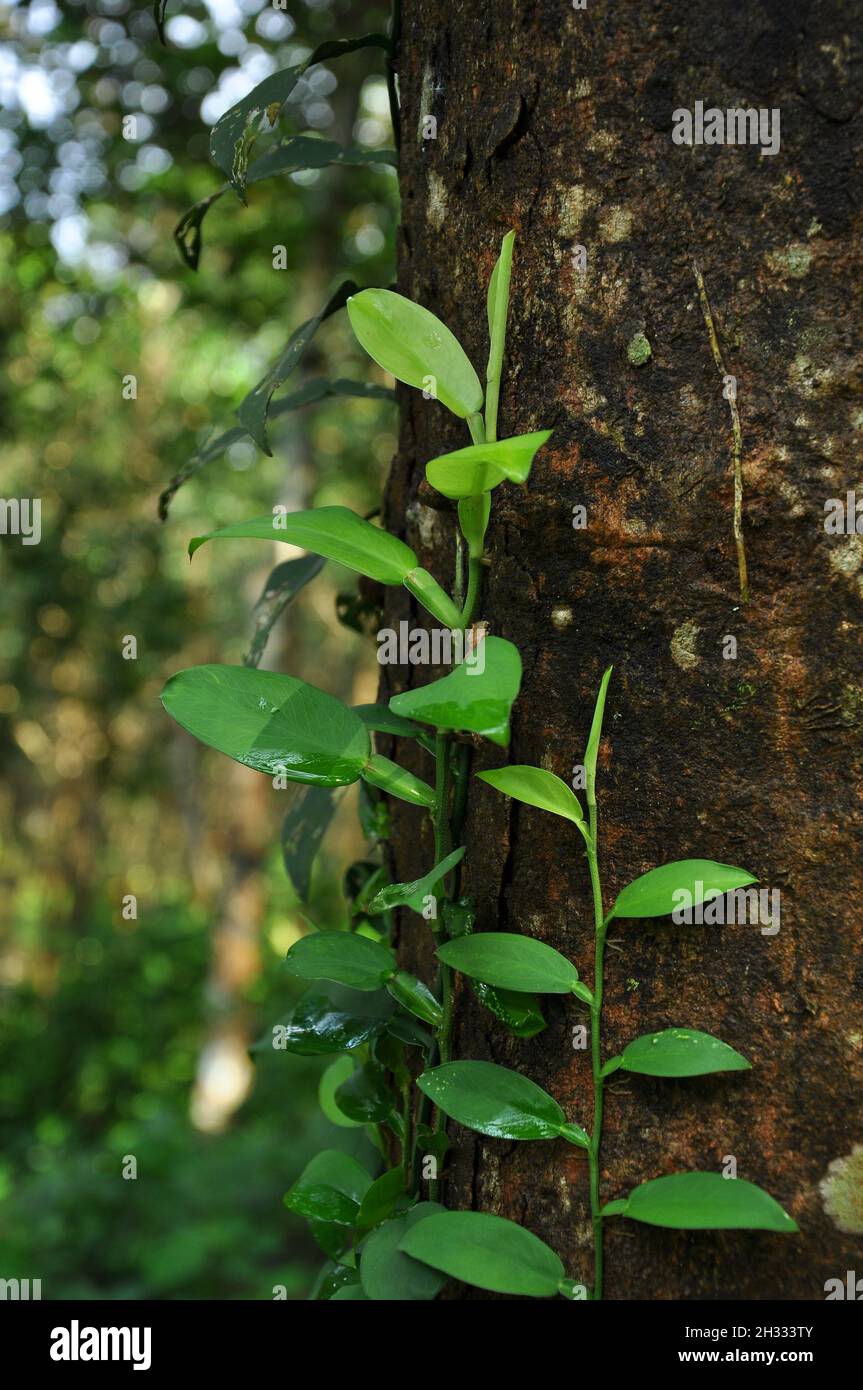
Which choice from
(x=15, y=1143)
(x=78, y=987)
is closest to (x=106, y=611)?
A: (x=78, y=987)

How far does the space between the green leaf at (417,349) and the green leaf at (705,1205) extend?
0.39m

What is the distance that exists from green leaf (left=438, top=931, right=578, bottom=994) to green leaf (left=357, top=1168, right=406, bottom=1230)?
14 centimetres

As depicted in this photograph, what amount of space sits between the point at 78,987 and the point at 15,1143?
114 centimetres

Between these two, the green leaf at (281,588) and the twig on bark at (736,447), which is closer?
the twig on bark at (736,447)

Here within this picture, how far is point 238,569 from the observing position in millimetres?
9133

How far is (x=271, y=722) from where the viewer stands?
22.3 inches

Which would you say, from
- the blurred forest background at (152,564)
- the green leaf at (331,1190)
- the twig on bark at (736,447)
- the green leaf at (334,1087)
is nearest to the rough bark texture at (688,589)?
the twig on bark at (736,447)

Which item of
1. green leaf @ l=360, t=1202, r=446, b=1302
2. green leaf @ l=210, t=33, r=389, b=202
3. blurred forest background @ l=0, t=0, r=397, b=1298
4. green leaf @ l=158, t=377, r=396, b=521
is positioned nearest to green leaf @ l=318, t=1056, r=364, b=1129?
green leaf @ l=360, t=1202, r=446, b=1302

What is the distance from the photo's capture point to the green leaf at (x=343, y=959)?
597mm

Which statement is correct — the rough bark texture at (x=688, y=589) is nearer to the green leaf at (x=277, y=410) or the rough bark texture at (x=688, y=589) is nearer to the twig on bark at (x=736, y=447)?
the twig on bark at (x=736, y=447)

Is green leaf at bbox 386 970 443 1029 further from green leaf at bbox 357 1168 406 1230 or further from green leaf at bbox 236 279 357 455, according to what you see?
green leaf at bbox 236 279 357 455

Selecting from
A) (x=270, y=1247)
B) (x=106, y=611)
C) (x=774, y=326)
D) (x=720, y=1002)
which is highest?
(x=106, y=611)

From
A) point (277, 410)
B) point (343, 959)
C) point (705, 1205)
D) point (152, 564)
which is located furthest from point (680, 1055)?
point (152, 564)

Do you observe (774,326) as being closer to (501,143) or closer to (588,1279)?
(501,143)
